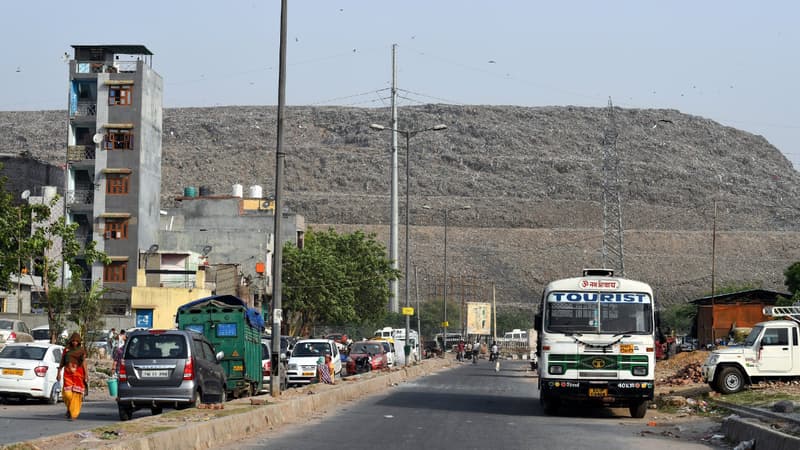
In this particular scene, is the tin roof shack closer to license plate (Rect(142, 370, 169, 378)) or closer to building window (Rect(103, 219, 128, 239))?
building window (Rect(103, 219, 128, 239))

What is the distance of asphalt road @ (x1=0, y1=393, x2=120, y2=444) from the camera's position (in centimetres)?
1900

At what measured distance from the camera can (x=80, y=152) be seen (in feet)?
247

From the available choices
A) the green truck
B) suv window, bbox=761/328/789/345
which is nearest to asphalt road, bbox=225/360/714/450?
the green truck

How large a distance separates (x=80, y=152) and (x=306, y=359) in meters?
40.8

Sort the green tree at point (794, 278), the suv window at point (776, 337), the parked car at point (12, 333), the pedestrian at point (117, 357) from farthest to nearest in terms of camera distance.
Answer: the green tree at point (794, 278) → the parked car at point (12, 333) → the suv window at point (776, 337) → the pedestrian at point (117, 357)

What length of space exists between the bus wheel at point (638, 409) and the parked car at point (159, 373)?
9.51 metres

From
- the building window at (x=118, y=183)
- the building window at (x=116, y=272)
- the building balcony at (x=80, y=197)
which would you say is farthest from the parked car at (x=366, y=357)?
the building balcony at (x=80, y=197)

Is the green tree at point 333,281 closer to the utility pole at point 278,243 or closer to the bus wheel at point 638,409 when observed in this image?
the utility pole at point 278,243

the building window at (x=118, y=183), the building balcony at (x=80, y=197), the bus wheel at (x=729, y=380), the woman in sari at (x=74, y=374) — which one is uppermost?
the building window at (x=118, y=183)

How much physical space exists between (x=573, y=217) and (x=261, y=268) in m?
108

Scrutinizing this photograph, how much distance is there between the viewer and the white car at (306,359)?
39250mm

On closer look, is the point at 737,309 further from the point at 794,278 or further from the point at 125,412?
the point at 125,412

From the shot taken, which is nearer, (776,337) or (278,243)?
Result: (278,243)

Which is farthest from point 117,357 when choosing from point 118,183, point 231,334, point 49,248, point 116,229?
point 118,183
